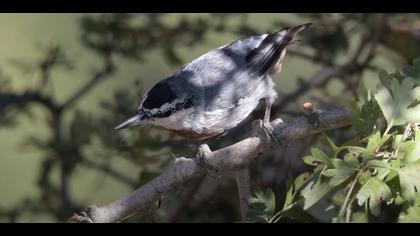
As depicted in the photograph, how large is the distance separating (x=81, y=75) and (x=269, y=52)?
1.35 metres

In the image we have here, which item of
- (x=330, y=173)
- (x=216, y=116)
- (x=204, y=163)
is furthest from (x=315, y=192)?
(x=216, y=116)

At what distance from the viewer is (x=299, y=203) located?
1251 mm

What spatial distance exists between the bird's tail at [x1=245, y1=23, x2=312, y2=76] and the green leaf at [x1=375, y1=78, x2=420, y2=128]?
578 mm

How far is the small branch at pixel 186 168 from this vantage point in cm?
136

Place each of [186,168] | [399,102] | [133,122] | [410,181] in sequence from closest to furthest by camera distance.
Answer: [410,181]
[399,102]
[186,168]
[133,122]

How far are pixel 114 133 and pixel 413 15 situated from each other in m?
1.04

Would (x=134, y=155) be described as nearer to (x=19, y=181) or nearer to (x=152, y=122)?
A: (x=152, y=122)

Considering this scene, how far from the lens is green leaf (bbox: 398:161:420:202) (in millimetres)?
1125

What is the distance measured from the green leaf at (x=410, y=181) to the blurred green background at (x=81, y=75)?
3.25 ft

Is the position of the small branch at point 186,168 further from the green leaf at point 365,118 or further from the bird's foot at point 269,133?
the green leaf at point 365,118

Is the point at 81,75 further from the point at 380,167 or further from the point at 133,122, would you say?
the point at 380,167

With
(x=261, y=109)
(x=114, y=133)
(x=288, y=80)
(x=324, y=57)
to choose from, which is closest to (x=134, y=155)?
(x=114, y=133)

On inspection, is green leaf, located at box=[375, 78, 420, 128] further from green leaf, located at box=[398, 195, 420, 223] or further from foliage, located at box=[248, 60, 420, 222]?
green leaf, located at box=[398, 195, 420, 223]

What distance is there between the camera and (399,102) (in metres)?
1.25
